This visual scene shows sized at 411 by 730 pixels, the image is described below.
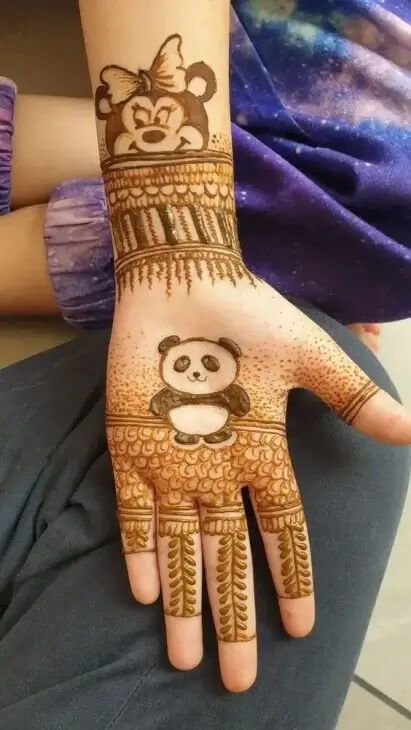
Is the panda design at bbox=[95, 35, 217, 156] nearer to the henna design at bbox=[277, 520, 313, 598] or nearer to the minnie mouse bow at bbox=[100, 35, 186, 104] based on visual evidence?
the minnie mouse bow at bbox=[100, 35, 186, 104]

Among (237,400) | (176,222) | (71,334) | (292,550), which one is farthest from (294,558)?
(71,334)

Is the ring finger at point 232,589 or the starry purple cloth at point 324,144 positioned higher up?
the starry purple cloth at point 324,144

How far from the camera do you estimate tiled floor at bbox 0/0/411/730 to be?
31.6 inches

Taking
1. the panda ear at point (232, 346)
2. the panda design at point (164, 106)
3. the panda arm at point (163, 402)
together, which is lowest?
the panda arm at point (163, 402)

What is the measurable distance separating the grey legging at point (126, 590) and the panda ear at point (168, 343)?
0.35ft

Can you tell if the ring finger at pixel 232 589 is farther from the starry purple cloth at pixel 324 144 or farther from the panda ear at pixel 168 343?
the starry purple cloth at pixel 324 144

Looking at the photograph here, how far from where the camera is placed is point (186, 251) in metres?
0.56

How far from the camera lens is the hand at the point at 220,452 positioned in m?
0.52

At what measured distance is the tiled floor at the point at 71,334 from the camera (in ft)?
2.63

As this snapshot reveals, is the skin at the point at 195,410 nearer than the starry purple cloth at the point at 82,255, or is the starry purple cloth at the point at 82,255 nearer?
the skin at the point at 195,410

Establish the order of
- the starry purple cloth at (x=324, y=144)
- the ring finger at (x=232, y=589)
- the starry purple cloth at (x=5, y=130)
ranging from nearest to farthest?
1. the ring finger at (x=232, y=589)
2. the starry purple cloth at (x=324, y=144)
3. the starry purple cloth at (x=5, y=130)

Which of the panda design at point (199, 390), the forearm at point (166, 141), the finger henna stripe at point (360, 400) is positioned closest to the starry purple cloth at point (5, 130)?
the forearm at point (166, 141)

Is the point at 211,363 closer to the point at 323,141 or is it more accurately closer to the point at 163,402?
the point at 163,402

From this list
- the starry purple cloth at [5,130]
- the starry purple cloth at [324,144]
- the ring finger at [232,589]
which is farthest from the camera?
the starry purple cloth at [5,130]
